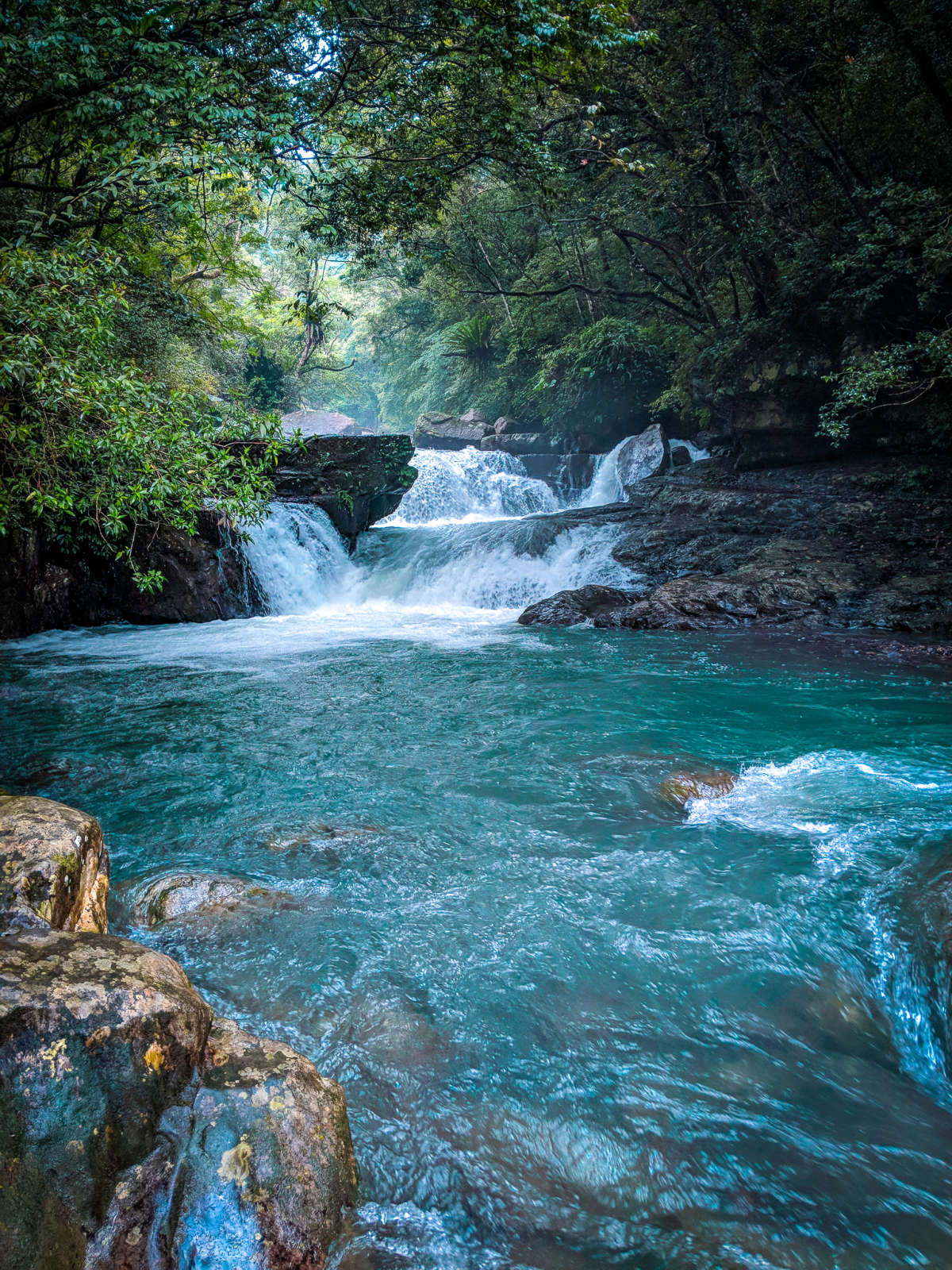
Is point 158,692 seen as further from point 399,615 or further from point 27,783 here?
point 399,615

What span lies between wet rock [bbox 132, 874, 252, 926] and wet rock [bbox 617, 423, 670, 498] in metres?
15.3

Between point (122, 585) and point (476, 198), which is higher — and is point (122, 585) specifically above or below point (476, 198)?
below

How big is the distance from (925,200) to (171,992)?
11922 millimetres

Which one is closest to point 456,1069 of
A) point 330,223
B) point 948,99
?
point 330,223

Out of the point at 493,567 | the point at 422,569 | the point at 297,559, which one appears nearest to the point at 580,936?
the point at 493,567

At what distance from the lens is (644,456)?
57.4 ft

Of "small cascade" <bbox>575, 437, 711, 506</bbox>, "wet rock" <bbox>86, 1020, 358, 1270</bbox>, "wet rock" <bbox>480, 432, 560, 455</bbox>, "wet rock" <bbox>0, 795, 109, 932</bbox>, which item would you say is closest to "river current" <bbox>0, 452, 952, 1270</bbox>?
"wet rock" <bbox>86, 1020, 358, 1270</bbox>

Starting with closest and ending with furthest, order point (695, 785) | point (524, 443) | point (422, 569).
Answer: point (695, 785)
point (422, 569)
point (524, 443)

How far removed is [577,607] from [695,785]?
6.73 meters

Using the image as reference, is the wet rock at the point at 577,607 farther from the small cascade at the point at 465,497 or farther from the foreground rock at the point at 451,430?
the foreground rock at the point at 451,430

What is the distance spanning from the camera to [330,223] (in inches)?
247

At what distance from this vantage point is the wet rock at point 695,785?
14.0 feet

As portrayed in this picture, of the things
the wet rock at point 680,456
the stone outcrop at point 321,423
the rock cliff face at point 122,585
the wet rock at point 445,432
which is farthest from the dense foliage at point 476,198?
the stone outcrop at point 321,423

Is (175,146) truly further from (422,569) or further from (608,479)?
(608,479)
